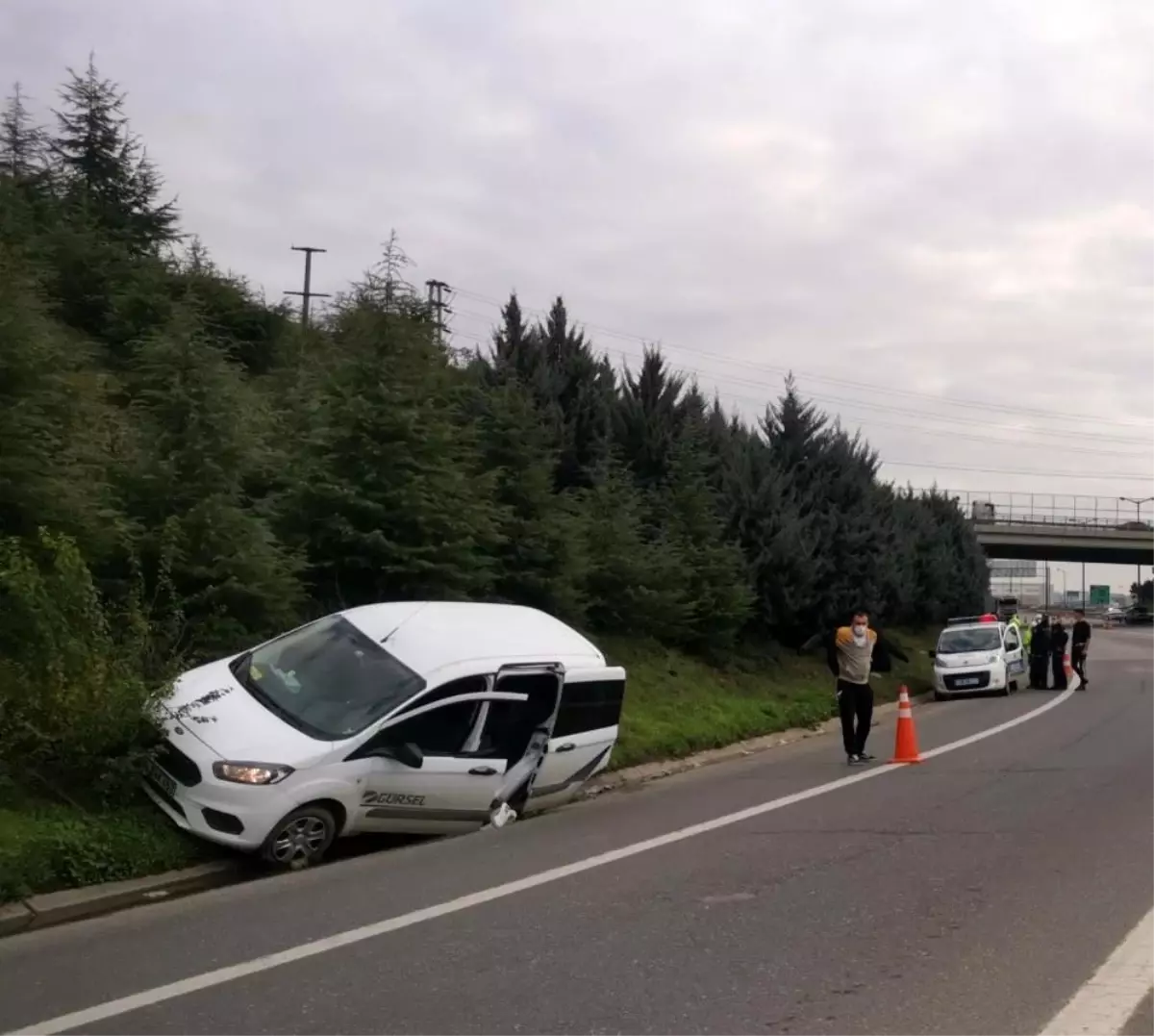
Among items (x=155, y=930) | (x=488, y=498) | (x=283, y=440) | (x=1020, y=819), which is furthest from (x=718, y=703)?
(x=155, y=930)

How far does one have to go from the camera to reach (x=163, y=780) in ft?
31.7

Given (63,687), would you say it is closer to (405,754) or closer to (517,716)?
(405,754)

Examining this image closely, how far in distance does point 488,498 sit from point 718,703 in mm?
5108

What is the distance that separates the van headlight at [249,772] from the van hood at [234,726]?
0.23 feet

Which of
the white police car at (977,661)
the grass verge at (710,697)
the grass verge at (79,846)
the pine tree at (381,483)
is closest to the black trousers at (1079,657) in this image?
the white police car at (977,661)

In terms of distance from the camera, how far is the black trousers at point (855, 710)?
48.2ft

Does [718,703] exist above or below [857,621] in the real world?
below

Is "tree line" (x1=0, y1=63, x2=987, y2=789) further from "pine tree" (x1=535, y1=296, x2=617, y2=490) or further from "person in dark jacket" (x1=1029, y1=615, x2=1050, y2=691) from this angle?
"person in dark jacket" (x1=1029, y1=615, x2=1050, y2=691)

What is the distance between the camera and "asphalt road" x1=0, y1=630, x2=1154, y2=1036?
19.0 feet

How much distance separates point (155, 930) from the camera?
7648 mm

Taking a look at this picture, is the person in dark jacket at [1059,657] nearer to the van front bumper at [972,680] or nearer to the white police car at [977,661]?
the white police car at [977,661]

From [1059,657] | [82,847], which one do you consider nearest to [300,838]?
[82,847]

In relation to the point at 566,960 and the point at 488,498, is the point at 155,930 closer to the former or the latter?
the point at 566,960

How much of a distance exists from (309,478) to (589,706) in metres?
5.57
